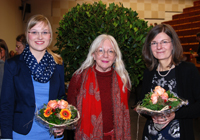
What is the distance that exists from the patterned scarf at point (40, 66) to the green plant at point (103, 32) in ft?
2.28

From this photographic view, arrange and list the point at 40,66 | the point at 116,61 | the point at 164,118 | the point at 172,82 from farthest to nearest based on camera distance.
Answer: the point at 116,61 → the point at 172,82 → the point at 40,66 → the point at 164,118

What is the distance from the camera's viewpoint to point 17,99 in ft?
5.21

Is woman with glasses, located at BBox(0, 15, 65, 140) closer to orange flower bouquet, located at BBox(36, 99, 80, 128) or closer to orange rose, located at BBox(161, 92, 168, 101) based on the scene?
orange flower bouquet, located at BBox(36, 99, 80, 128)

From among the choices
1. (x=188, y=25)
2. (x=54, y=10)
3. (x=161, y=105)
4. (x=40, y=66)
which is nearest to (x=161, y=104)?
(x=161, y=105)

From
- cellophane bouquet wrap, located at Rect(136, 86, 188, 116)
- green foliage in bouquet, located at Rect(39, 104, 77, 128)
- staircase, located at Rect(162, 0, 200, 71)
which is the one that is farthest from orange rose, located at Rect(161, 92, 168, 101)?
staircase, located at Rect(162, 0, 200, 71)

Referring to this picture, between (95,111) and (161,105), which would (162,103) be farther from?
(95,111)

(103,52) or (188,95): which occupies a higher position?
→ (103,52)

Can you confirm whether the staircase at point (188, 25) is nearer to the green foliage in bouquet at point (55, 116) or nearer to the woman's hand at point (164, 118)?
the woman's hand at point (164, 118)

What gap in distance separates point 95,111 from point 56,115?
604 mm

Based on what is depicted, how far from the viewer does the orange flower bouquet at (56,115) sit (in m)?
1.40

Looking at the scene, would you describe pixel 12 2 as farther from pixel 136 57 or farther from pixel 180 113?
pixel 180 113

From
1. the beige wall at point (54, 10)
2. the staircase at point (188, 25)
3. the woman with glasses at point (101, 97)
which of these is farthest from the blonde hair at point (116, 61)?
the staircase at point (188, 25)

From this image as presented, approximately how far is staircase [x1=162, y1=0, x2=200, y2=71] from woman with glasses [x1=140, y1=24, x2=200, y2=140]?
650 centimetres

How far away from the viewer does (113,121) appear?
6.47 ft
